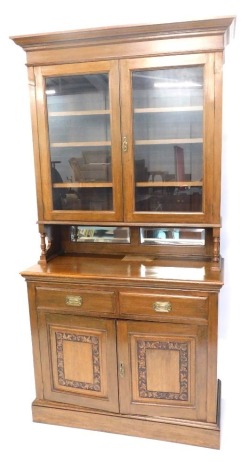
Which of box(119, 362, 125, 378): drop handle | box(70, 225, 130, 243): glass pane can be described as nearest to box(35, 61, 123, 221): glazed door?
box(70, 225, 130, 243): glass pane

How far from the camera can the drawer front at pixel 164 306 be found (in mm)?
1912

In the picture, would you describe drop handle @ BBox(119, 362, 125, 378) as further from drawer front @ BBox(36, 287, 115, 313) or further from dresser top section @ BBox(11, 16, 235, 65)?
dresser top section @ BBox(11, 16, 235, 65)

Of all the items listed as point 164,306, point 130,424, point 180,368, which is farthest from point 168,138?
point 130,424

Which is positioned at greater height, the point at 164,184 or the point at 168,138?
the point at 168,138

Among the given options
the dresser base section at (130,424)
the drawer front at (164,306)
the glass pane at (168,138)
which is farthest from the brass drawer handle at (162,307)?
the dresser base section at (130,424)

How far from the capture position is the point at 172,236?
88.9 inches

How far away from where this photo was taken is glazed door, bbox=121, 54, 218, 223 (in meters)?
1.91

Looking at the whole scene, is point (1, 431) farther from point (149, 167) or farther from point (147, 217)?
point (149, 167)

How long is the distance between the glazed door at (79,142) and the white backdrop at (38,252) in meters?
0.46

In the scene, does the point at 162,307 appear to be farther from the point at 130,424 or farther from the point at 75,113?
the point at 75,113

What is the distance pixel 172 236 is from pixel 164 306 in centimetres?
47

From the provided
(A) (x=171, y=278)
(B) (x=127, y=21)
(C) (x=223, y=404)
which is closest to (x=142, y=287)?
(A) (x=171, y=278)

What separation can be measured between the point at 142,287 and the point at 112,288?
15 cm

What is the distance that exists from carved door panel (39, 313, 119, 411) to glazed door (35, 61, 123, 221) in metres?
0.57
